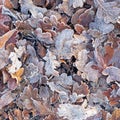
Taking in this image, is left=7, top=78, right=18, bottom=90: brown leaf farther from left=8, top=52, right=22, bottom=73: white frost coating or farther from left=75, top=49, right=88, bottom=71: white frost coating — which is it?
left=75, top=49, right=88, bottom=71: white frost coating

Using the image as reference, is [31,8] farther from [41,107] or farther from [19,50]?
[41,107]

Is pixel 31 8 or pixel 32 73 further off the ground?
pixel 31 8

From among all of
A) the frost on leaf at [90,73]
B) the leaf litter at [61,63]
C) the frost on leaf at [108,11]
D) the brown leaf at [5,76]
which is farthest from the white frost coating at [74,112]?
the frost on leaf at [108,11]

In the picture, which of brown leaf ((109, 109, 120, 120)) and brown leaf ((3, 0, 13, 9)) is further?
brown leaf ((3, 0, 13, 9))

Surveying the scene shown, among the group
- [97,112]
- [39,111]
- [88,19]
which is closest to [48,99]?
[39,111]

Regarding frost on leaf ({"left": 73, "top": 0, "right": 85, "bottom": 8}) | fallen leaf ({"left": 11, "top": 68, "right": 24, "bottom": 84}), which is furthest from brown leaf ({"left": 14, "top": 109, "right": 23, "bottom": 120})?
frost on leaf ({"left": 73, "top": 0, "right": 85, "bottom": 8})

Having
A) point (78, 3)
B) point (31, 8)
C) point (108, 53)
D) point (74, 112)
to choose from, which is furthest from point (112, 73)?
point (31, 8)

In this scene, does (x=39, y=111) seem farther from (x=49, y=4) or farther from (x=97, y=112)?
(x=49, y=4)
